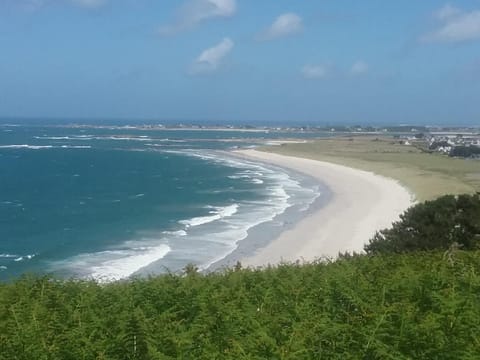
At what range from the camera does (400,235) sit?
2216cm

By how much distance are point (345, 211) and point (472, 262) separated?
3624 cm

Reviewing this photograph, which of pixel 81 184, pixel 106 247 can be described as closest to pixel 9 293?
pixel 106 247

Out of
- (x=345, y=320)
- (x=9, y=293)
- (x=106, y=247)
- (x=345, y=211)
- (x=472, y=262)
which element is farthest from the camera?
(x=345, y=211)

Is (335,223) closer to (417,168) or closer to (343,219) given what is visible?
(343,219)

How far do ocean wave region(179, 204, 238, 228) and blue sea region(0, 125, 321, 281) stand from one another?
0.07 m

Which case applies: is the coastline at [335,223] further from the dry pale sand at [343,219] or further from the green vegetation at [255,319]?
the green vegetation at [255,319]

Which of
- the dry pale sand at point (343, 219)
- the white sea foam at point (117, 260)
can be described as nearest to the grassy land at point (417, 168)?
the dry pale sand at point (343, 219)

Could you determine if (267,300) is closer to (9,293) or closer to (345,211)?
(9,293)

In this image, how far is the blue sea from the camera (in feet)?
105

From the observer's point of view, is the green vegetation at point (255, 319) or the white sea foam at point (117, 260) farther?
the white sea foam at point (117, 260)

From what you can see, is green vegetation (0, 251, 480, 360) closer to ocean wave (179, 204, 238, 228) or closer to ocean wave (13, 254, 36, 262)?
ocean wave (13, 254, 36, 262)

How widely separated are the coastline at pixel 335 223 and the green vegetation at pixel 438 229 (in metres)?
3.96

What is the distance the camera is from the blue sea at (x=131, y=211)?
31984mm

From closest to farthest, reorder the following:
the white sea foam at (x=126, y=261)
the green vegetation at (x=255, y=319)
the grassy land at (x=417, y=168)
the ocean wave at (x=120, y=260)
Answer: the green vegetation at (x=255, y=319)
the white sea foam at (x=126, y=261)
the ocean wave at (x=120, y=260)
the grassy land at (x=417, y=168)
